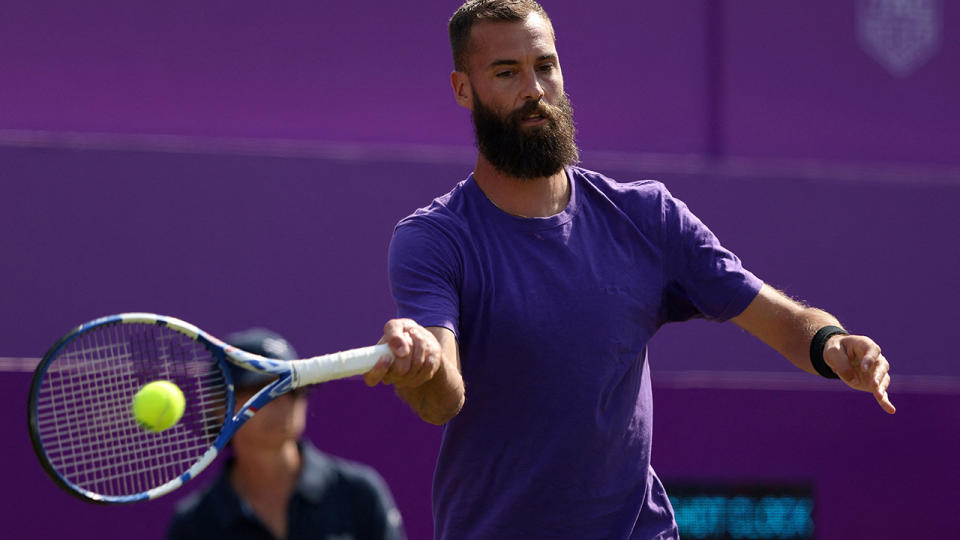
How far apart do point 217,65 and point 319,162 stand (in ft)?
2.56

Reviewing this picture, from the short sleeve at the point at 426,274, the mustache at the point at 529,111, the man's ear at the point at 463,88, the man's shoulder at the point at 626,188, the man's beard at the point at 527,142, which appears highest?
the man's ear at the point at 463,88

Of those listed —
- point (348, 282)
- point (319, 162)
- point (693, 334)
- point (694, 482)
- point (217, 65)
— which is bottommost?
point (694, 482)

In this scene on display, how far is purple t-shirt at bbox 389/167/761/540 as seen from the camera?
2713 millimetres

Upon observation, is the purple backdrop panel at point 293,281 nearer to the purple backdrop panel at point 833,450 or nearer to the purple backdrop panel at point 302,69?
the purple backdrop panel at point 833,450

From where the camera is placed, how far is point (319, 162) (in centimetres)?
573

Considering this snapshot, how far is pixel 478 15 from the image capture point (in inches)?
118

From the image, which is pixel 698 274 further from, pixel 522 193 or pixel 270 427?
pixel 270 427

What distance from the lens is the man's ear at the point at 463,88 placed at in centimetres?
306

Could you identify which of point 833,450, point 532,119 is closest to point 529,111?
point 532,119

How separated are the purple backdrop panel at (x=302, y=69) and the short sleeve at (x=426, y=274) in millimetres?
3525

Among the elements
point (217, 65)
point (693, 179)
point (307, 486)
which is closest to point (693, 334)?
point (693, 179)

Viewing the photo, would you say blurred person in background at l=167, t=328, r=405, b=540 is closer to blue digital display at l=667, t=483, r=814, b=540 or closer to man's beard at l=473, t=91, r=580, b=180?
man's beard at l=473, t=91, r=580, b=180

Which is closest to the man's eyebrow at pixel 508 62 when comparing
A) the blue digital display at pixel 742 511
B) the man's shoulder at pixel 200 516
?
the man's shoulder at pixel 200 516

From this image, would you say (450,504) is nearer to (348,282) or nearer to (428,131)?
(348,282)
